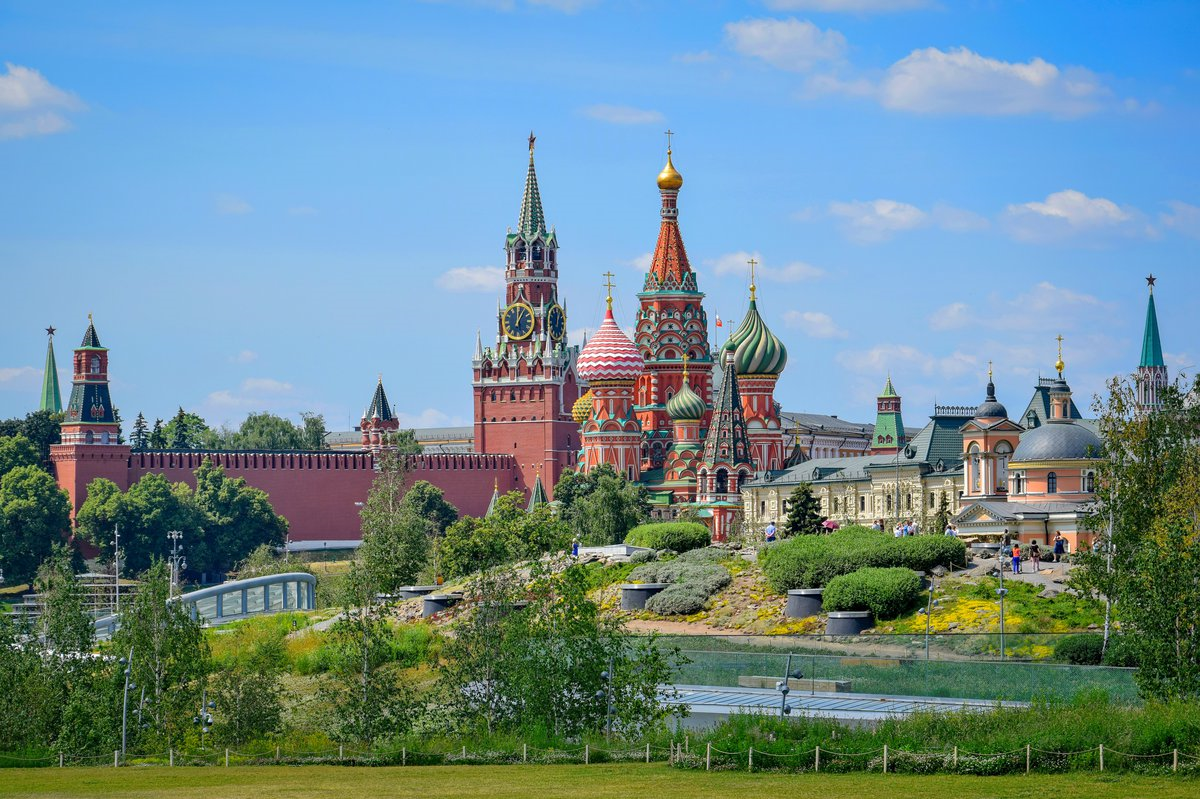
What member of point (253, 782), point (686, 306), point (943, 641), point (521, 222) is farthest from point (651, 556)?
point (521, 222)

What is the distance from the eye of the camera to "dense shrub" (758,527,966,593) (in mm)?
44500

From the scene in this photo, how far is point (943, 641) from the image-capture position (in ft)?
124

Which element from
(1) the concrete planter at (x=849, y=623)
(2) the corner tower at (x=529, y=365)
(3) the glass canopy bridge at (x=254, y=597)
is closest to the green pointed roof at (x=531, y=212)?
(2) the corner tower at (x=529, y=365)

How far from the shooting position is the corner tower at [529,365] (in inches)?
4048

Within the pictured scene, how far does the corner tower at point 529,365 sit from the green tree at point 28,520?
3064cm

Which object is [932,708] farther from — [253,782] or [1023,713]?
[253,782]

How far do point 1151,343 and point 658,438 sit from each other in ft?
82.9

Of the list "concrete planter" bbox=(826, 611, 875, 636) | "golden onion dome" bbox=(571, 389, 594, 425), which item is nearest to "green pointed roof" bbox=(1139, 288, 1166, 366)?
"golden onion dome" bbox=(571, 389, 594, 425)

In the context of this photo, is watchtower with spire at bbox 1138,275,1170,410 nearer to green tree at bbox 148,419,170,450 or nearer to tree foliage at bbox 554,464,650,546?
tree foliage at bbox 554,464,650,546

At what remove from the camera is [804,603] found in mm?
44031

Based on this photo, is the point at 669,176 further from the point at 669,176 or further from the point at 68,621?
the point at 68,621

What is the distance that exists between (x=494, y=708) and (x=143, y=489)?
181 feet

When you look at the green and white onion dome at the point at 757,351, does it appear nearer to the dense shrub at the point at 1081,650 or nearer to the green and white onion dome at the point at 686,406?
the green and white onion dome at the point at 686,406

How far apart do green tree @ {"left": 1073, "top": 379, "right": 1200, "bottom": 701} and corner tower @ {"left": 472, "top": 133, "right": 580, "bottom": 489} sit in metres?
65.7
